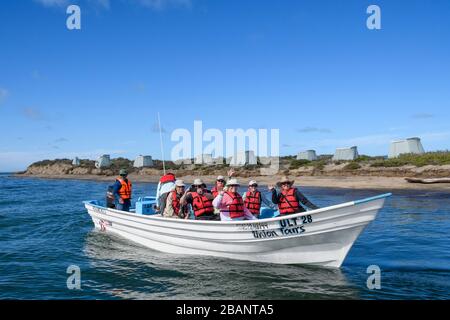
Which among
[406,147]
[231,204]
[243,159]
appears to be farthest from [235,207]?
[243,159]

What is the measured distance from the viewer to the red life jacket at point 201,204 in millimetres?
11719

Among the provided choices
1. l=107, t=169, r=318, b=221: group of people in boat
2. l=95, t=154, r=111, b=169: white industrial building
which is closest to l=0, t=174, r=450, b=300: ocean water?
l=107, t=169, r=318, b=221: group of people in boat

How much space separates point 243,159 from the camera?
57.2 m

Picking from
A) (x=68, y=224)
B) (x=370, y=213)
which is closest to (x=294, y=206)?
(x=370, y=213)

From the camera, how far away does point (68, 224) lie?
1925cm

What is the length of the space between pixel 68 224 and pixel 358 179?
2605 centimetres

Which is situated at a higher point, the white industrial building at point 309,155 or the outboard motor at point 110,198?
the white industrial building at point 309,155

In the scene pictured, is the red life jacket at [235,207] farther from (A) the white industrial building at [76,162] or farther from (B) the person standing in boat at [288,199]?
(A) the white industrial building at [76,162]

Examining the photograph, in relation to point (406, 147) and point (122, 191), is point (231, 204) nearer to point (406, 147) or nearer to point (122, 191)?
point (122, 191)

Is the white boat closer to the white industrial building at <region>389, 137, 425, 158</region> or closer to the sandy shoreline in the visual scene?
the sandy shoreline

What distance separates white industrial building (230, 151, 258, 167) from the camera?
187 feet

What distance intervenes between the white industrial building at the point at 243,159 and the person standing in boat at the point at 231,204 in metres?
45.2

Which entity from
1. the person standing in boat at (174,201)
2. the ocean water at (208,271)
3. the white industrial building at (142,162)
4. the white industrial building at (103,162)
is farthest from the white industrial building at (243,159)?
the person standing in boat at (174,201)
